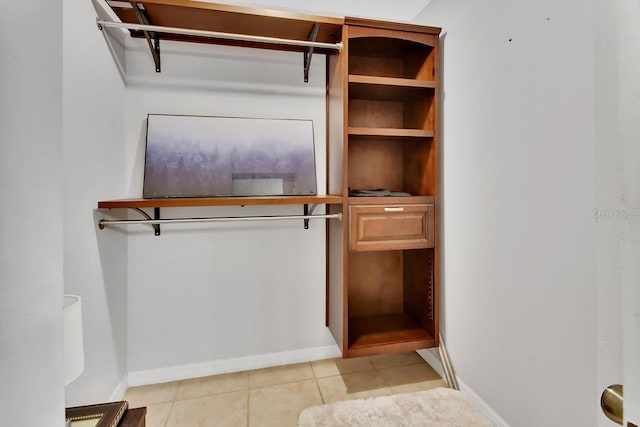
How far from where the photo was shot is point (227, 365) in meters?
2.16

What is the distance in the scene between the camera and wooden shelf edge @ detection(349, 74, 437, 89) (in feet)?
6.16

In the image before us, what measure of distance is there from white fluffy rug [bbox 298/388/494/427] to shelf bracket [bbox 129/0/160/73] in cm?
223

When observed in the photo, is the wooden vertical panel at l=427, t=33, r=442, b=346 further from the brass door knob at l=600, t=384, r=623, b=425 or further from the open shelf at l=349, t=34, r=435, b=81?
the brass door knob at l=600, t=384, r=623, b=425

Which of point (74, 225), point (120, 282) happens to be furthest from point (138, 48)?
point (120, 282)

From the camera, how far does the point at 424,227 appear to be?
1979 mm

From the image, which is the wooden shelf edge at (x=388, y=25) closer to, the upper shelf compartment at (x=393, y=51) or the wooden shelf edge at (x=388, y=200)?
the upper shelf compartment at (x=393, y=51)

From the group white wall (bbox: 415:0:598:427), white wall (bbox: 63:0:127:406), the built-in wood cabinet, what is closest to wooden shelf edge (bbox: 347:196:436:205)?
the built-in wood cabinet

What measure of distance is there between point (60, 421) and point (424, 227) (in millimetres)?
1807

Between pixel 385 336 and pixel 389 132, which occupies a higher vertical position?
pixel 389 132

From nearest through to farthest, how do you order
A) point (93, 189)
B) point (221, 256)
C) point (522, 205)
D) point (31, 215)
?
point (31, 215), point (522, 205), point (93, 189), point (221, 256)

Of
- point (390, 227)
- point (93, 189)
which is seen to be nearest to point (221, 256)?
point (93, 189)

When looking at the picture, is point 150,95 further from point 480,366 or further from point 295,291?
point 480,366

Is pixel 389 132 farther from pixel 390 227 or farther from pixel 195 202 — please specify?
pixel 195 202

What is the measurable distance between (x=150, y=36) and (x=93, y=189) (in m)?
1.02
